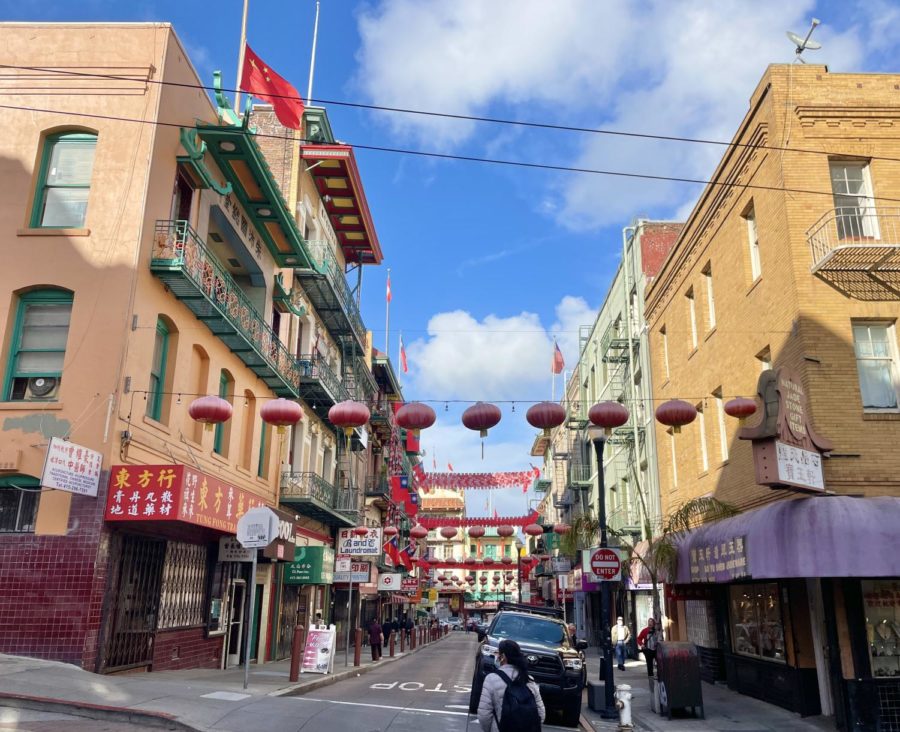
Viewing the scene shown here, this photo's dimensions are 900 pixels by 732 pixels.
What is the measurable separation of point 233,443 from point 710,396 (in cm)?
1297

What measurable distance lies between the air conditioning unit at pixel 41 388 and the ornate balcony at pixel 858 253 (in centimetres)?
1461

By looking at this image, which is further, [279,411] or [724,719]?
[279,411]

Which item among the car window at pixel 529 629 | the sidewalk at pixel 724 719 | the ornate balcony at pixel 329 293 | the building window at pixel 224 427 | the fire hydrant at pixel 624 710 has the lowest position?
the sidewalk at pixel 724 719

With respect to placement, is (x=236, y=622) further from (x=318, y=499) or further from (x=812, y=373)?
(x=812, y=373)

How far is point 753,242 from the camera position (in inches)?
717

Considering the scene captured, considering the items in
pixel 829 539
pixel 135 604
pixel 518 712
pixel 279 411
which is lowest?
pixel 518 712

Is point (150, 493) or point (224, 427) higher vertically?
point (224, 427)

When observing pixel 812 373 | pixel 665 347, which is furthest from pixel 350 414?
pixel 665 347

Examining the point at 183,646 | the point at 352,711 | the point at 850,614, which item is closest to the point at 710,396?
the point at 850,614

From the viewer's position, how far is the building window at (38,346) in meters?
14.9

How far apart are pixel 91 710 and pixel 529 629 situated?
787 centimetres

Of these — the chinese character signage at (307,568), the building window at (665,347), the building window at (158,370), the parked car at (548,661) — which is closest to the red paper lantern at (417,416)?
the parked car at (548,661)

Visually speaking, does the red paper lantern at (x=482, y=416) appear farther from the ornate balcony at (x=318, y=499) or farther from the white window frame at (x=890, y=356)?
the ornate balcony at (x=318, y=499)

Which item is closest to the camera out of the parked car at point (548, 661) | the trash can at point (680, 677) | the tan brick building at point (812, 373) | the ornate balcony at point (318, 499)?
the tan brick building at point (812, 373)
